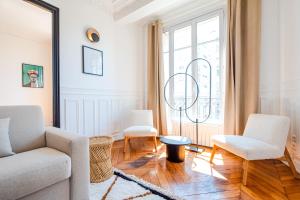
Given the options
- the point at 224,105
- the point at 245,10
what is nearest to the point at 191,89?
the point at 224,105

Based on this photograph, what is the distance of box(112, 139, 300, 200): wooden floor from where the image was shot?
4.64 feet

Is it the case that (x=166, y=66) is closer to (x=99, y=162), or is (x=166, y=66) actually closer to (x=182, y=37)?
(x=182, y=37)

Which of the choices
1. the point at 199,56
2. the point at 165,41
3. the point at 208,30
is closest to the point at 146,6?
the point at 165,41

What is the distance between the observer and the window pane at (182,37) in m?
3.13

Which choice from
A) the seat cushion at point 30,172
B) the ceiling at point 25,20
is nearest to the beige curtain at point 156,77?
the ceiling at point 25,20

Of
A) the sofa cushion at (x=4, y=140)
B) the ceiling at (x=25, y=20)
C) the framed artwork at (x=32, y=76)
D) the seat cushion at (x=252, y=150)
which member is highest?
the ceiling at (x=25, y=20)

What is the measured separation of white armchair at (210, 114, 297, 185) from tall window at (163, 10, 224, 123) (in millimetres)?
758

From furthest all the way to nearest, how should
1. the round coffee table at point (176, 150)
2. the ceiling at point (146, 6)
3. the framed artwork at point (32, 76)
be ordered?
the ceiling at point (146, 6) < the round coffee table at point (176, 150) < the framed artwork at point (32, 76)

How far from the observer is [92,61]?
9.18ft

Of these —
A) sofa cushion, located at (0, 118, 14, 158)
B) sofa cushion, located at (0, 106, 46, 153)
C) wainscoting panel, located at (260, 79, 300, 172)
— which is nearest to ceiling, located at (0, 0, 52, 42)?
sofa cushion, located at (0, 106, 46, 153)

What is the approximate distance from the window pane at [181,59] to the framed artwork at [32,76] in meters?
2.30

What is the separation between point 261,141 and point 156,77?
212 centimetres

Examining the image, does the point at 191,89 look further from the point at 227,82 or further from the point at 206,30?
the point at 206,30

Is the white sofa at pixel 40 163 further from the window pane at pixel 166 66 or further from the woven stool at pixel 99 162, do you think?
the window pane at pixel 166 66
